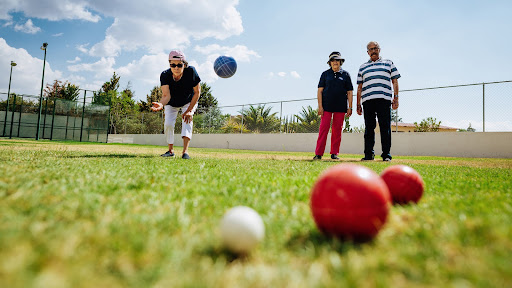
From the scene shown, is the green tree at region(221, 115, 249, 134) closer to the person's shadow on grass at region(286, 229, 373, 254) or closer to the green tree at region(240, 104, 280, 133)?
the green tree at region(240, 104, 280, 133)

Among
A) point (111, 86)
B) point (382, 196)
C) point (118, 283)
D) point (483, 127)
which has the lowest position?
point (118, 283)

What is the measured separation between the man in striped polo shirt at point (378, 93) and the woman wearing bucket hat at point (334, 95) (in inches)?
15.6

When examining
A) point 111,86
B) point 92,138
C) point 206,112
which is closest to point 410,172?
point 206,112

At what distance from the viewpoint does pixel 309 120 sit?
20125 millimetres

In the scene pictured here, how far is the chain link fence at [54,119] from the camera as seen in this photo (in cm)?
2614

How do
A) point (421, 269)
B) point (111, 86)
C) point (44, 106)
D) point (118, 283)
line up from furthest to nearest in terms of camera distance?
point (111, 86)
point (44, 106)
point (421, 269)
point (118, 283)

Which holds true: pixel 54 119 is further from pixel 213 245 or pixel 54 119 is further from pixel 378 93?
pixel 213 245

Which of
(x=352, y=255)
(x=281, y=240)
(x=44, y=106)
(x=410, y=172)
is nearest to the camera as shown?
(x=352, y=255)

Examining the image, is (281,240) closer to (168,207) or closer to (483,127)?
(168,207)

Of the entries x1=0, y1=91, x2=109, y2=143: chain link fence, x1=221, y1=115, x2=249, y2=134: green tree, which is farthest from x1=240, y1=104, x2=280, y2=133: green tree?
x1=0, y1=91, x2=109, y2=143: chain link fence

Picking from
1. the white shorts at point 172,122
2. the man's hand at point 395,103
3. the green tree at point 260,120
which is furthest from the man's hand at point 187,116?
the green tree at point 260,120

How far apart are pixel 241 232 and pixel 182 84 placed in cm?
590

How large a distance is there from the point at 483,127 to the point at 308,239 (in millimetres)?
15839

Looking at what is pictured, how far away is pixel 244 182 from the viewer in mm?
3445
